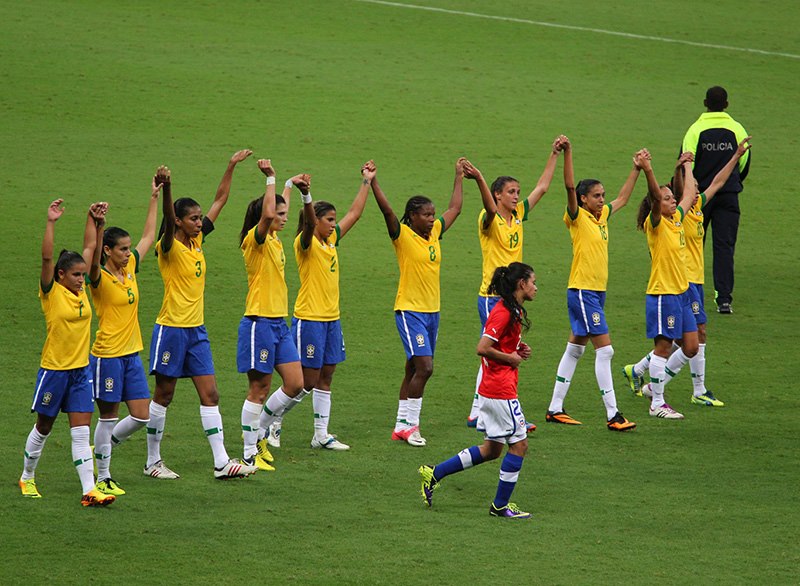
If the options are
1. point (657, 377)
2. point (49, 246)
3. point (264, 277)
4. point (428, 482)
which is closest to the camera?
point (49, 246)

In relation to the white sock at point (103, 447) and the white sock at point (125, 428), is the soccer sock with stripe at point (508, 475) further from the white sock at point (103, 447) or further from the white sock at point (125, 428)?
the white sock at point (103, 447)

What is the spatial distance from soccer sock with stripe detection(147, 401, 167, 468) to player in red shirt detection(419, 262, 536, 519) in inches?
91.4

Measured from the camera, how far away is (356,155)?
23062mm

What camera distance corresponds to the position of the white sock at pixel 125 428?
34.5 feet

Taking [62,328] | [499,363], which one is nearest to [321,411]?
[499,363]

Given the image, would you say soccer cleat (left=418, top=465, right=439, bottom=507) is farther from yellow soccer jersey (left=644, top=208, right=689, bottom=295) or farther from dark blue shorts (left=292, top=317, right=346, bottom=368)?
yellow soccer jersey (left=644, top=208, right=689, bottom=295)

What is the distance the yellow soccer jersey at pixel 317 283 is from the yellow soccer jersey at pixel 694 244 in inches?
167

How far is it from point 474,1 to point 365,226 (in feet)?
47.3

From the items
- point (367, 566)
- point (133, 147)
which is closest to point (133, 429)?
point (367, 566)

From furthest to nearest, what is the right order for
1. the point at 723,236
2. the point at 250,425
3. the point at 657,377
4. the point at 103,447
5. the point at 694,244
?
the point at 723,236, the point at 694,244, the point at 657,377, the point at 250,425, the point at 103,447

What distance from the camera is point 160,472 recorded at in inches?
426

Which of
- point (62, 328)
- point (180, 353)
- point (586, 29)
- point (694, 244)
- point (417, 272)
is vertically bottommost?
point (180, 353)

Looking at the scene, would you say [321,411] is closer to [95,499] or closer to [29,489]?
[95,499]

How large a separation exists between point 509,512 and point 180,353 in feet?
10.1
